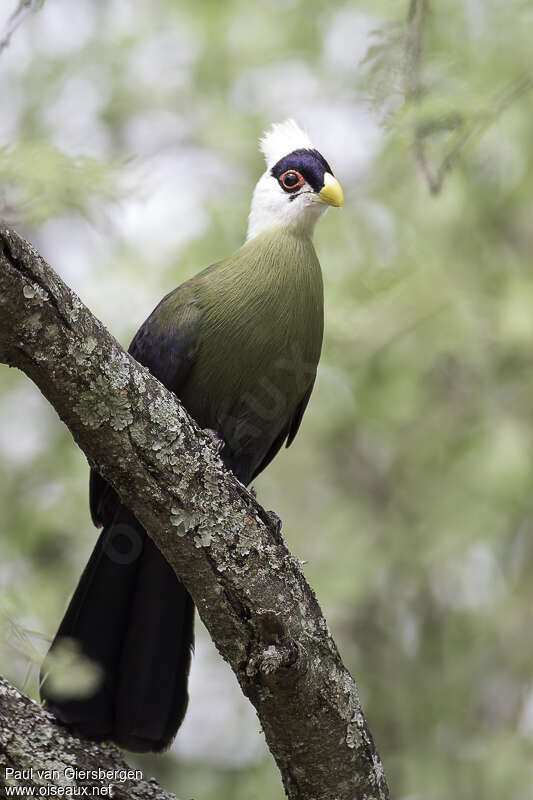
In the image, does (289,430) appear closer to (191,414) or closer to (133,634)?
(191,414)

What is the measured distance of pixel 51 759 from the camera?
8.04 ft

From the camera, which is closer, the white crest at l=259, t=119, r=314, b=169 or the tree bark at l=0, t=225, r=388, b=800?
the tree bark at l=0, t=225, r=388, b=800

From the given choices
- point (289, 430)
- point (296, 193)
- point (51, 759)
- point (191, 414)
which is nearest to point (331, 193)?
point (296, 193)

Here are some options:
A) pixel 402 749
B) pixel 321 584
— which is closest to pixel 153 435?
pixel 321 584

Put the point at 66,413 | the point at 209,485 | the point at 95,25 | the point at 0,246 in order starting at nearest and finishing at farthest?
the point at 0,246, the point at 66,413, the point at 209,485, the point at 95,25

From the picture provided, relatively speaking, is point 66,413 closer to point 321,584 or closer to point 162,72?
point 321,584

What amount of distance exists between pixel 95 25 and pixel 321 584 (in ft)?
12.8

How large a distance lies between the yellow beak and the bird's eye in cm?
11

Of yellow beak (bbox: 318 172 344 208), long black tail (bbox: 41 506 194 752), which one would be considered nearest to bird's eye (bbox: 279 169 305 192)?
yellow beak (bbox: 318 172 344 208)

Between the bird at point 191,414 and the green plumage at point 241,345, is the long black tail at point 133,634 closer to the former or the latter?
the bird at point 191,414

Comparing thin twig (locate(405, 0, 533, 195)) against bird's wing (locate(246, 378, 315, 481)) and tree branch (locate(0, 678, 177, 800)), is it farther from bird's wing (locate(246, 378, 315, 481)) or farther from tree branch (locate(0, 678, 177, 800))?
tree branch (locate(0, 678, 177, 800))

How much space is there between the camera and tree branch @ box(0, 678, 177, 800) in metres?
2.35

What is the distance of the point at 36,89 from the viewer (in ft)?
20.1

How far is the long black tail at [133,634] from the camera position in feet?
9.42
